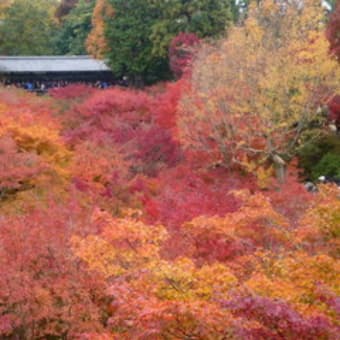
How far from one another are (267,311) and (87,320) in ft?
15.3

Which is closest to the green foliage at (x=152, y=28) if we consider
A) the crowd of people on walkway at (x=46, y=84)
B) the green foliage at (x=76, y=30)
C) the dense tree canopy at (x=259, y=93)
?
the crowd of people on walkway at (x=46, y=84)

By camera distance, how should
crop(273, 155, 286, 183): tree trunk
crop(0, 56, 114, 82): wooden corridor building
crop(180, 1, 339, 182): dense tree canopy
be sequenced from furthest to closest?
crop(0, 56, 114, 82): wooden corridor building
crop(273, 155, 286, 183): tree trunk
crop(180, 1, 339, 182): dense tree canopy

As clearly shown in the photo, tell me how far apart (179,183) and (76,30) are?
28497 millimetres

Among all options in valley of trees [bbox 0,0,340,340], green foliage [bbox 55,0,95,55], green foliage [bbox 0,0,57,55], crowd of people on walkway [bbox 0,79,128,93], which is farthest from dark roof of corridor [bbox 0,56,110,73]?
green foliage [bbox 55,0,95,55]

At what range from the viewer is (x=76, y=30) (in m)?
44.9

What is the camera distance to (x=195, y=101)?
20.9 m

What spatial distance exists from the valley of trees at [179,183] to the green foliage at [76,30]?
330 cm

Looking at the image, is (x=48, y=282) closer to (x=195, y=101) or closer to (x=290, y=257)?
(x=290, y=257)

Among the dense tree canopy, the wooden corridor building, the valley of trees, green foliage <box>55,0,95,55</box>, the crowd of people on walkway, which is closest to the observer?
the valley of trees

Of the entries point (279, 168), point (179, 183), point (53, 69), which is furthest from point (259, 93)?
point (53, 69)

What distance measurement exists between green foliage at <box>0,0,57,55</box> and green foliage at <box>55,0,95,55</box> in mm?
2611

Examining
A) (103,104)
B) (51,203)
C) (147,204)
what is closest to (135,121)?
(103,104)

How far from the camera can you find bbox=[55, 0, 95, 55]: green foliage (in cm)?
4422

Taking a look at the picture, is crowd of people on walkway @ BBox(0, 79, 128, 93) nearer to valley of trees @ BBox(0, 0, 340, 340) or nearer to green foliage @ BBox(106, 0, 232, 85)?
valley of trees @ BBox(0, 0, 340, 340)
